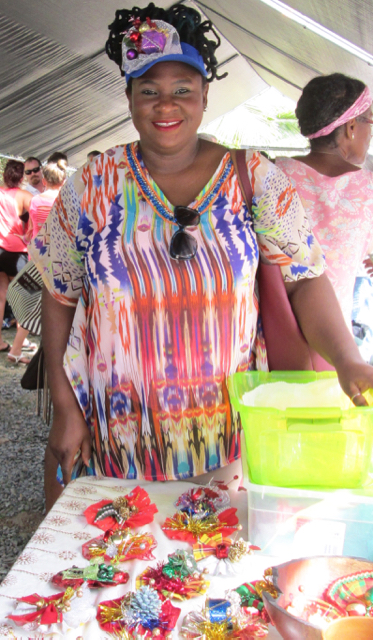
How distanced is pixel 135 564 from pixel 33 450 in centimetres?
285

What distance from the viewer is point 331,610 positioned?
730 millimetres

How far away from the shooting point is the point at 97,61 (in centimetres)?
554

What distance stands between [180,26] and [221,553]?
1154mm

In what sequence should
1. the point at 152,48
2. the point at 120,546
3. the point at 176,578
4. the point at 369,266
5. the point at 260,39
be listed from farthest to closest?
the point at 260,39, the point at 369,266, the point at 152,48, the point at 120,546, the point at 176,578

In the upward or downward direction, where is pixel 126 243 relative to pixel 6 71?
downward

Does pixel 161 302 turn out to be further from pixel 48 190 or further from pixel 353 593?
pixel 48 190

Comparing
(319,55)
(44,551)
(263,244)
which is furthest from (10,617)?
(319,55)

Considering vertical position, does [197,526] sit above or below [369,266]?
below

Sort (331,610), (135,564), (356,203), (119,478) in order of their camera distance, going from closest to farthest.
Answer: (331,610), (135,564), (119,478), (356,203)

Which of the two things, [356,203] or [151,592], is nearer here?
[151,592]

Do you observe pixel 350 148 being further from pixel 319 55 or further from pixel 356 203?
pixel 319 55

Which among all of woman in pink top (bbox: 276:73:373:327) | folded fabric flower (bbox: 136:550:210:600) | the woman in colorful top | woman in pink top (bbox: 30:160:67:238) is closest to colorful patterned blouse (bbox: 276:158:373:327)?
woman in pink top (bbox: 276:73:373:327)

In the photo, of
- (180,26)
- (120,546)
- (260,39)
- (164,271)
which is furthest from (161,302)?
(260,39)

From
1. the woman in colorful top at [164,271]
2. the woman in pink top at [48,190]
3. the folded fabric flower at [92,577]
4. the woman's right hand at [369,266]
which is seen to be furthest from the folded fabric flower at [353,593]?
the woman in pink top at [48,190]
